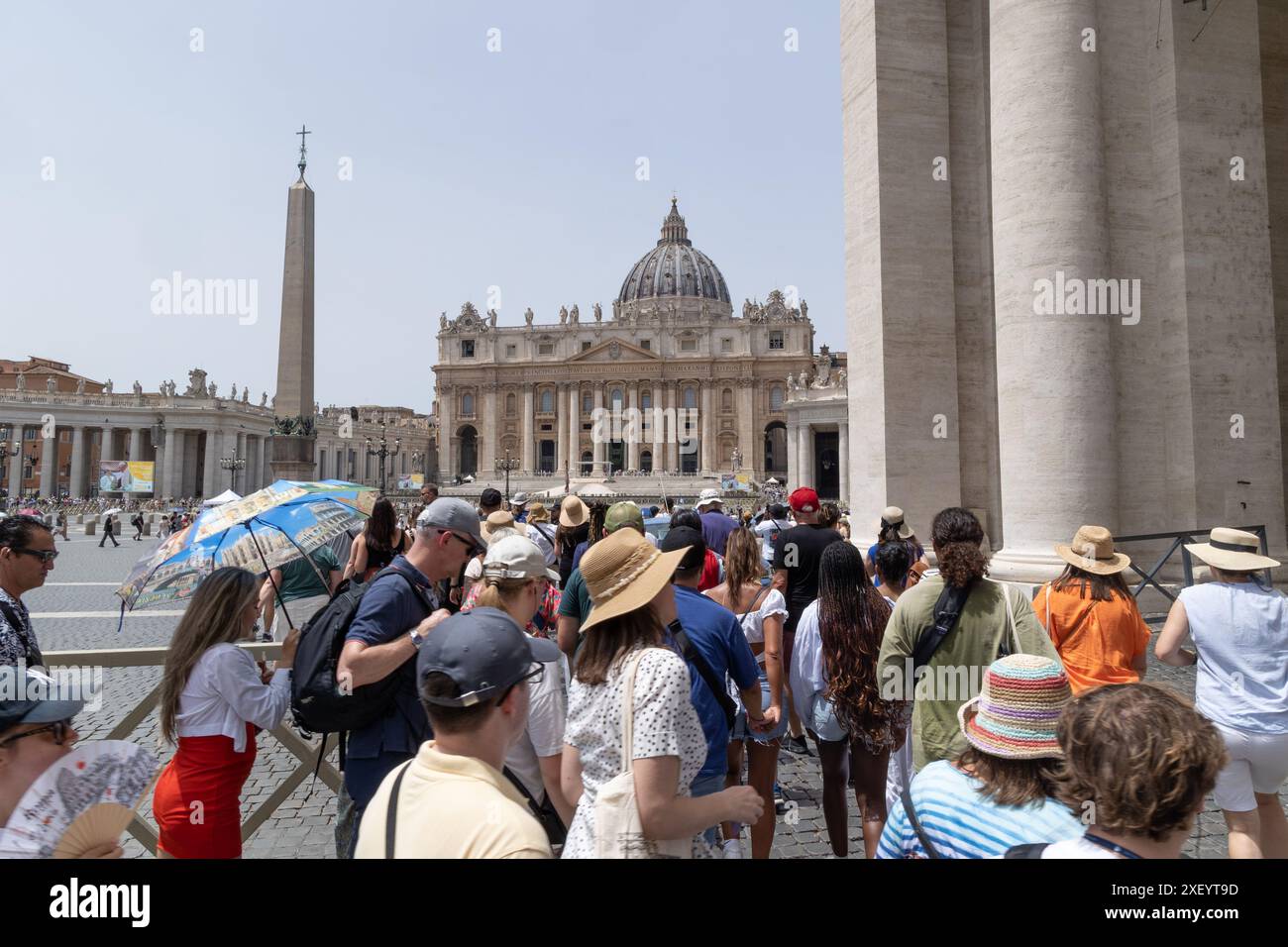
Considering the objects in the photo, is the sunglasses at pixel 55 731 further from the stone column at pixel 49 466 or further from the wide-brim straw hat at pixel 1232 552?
the stone column at pixel 49 466

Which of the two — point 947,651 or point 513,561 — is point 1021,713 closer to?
point 947,651

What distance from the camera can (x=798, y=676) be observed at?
12.4 feet

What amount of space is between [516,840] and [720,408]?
80.5m

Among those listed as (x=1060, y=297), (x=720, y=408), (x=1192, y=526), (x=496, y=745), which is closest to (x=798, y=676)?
(x=496, y=745)

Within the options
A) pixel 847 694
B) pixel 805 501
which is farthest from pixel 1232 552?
pixel 805 501

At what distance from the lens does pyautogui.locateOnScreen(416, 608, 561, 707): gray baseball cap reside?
1589 mm

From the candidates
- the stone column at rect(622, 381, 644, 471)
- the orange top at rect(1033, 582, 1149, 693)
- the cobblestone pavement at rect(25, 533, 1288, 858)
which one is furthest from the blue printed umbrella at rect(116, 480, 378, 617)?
the stone column at rect(622, 381, 644, 471)

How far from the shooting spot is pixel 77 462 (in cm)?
5709

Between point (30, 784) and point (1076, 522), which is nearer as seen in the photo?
point (30, 784)

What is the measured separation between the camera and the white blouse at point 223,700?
2.74 meters

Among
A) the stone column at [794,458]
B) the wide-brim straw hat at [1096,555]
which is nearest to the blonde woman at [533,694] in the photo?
the wide-brim straw hat at [1096,555]

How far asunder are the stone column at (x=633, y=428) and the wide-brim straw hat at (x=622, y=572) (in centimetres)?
7840

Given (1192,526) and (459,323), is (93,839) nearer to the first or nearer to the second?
(1192,526)

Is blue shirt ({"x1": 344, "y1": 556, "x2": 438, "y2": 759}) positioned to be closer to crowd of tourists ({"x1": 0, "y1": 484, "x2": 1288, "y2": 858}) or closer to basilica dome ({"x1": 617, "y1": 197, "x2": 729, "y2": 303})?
crowd of tourists ({"x1": 0, "y1": 484, "x2": 1288, "y2": 858})
